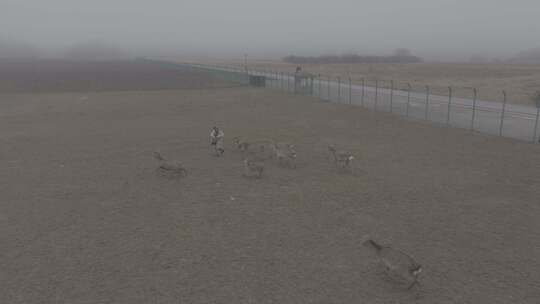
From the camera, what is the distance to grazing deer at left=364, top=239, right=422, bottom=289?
6890 millimetres

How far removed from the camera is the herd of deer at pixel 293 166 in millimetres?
6965

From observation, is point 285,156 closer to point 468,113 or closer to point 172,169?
point 172,169

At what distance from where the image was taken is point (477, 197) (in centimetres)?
1132

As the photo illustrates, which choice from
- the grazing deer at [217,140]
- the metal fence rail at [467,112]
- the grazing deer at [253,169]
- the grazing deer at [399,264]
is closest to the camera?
the grazing deer at [399,264]

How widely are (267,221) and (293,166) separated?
4.71 metres

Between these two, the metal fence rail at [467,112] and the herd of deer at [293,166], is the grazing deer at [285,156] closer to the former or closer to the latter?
the herd of deer at [293,166]

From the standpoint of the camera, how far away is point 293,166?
14336 millimetres

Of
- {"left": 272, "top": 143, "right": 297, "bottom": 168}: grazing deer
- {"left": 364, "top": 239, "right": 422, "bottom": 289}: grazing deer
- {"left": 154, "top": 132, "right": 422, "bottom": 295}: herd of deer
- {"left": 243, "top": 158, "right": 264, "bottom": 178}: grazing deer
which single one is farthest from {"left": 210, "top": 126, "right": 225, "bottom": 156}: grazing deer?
{"left": 364, "top": 239, "right": 422, "bottom": 289}: grazing deer

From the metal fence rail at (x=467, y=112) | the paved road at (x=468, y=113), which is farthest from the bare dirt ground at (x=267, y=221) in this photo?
the paved road at (x=468, y=113)

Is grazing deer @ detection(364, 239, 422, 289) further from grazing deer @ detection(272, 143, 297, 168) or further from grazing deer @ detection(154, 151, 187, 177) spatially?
grazing deer @ detection(154, 151, 187, 177)

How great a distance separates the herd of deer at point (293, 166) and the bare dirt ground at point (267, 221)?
30cm

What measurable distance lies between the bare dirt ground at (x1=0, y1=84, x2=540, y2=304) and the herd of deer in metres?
0.30

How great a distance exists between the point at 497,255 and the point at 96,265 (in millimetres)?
7653

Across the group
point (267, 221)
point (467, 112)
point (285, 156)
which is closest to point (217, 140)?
point (285, 156)
